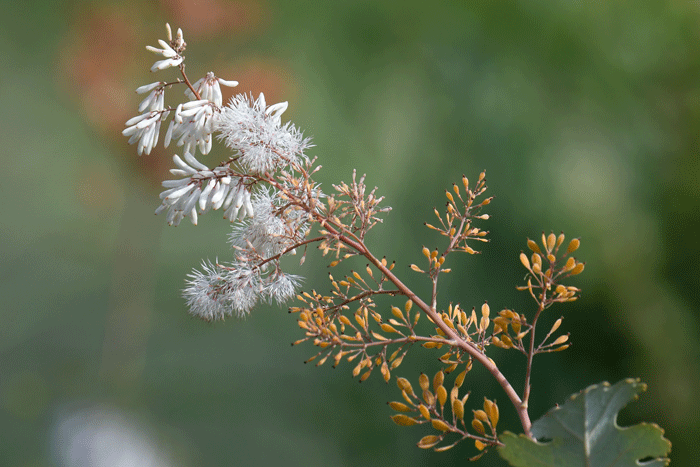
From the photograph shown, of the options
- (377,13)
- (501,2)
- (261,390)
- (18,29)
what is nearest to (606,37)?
(501,2)

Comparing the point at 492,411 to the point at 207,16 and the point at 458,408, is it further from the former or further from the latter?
the point at 207,16

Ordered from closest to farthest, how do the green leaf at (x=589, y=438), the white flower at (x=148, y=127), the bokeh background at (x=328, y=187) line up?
the green leaf at (x=589, y=438) → the white flower at (x=148, y=127) → the bokeh background at (x=328, y=187)

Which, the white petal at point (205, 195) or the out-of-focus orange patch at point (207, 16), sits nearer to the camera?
the white petal at point (205, 195)

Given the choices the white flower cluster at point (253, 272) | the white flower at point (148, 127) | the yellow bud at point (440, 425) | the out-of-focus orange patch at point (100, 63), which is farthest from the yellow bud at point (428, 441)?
the out-of-focus orange patch at point (100, 63)

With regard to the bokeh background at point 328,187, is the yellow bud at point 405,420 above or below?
below

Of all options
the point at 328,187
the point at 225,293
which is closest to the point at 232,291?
the point at 225,293

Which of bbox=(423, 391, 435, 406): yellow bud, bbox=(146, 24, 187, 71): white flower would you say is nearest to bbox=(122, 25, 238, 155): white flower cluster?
bbox=(146, 24, 187, 71): white flower

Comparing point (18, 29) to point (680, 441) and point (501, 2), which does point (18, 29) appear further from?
point (680, 441)

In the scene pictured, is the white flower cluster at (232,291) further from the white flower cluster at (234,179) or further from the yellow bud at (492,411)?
the yellow bud at (492,411)
